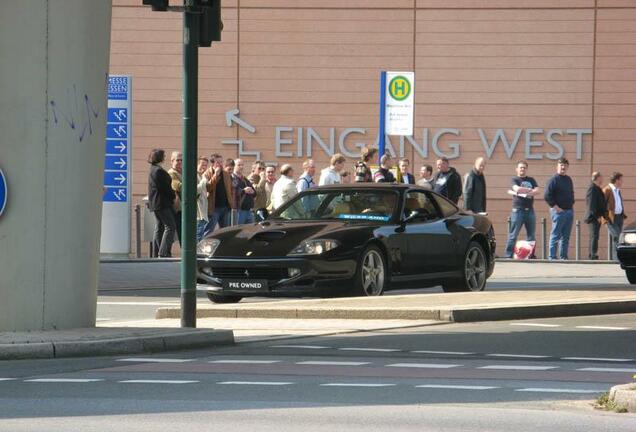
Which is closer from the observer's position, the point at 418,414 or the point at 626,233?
the point at 418,414

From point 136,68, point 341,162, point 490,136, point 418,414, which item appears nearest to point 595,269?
point 341,162

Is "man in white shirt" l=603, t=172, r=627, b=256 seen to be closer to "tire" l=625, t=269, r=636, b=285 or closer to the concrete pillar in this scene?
"tire" l=625, t=269, r=636, b=285

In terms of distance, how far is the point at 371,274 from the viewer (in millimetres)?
19453

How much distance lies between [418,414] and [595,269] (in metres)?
19.1

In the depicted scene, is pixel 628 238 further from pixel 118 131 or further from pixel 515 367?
pixel 515 367

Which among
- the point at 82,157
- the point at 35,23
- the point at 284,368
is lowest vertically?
the point at 284,368

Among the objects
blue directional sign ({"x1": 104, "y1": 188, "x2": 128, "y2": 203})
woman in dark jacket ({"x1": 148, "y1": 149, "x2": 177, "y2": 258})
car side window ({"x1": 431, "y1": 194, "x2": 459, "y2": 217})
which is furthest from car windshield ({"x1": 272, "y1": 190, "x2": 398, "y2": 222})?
blue directional sign ({"x1": 104, "y1": 188, "x2": 128, "y2": 203})

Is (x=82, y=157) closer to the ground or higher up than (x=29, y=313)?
higher up

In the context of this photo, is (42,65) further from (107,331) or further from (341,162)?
(341,162)

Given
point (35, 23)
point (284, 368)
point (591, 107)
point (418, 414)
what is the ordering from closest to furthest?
point (418, 414), point (284, 368), point (35, 23), point (591, 107)

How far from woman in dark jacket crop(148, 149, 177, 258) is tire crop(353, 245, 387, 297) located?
30.2 feet

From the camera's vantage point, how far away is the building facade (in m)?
37.8

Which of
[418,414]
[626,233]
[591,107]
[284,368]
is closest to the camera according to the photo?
[418,414]

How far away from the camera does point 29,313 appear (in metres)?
14.1
